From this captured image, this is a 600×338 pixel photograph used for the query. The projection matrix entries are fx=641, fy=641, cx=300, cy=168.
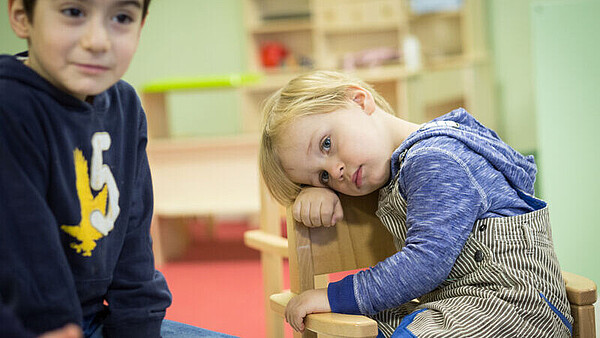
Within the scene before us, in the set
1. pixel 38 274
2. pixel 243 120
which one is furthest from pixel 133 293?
pixel 243 120

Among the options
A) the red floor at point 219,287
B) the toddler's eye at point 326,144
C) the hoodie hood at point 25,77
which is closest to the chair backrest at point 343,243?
→ the toddler's eye at point 326,144

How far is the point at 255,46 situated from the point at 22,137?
406 cm

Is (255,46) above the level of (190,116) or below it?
above

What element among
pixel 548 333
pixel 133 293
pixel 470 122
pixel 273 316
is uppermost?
pixel 470 122

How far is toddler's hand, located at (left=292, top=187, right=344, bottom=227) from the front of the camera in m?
1.08

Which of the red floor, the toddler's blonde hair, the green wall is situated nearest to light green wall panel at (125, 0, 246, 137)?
the green wall

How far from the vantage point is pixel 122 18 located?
0.70 meters

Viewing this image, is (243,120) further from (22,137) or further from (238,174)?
(22,137)

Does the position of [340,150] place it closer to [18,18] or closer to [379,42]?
[18,18]

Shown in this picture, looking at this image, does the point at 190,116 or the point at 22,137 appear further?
the point at 190,116

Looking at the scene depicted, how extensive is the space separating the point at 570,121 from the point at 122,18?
160cm

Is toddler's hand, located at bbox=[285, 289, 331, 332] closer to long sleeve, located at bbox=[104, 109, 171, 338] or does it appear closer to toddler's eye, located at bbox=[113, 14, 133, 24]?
long sleeve, located at bbox=[104, 109, 171, 338]

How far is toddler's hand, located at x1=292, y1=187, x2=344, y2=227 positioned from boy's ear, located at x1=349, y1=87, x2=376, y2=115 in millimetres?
161

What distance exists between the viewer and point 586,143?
193 cm
